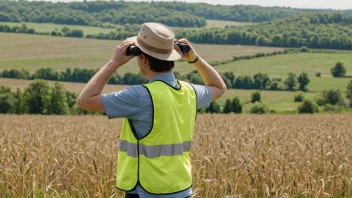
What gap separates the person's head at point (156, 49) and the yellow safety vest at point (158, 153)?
0.15 m

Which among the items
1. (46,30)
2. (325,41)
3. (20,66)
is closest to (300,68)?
(325,41)

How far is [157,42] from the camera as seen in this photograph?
4.03 m

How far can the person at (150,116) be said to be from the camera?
3906mm

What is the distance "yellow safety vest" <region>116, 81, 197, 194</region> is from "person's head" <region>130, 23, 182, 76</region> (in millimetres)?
152

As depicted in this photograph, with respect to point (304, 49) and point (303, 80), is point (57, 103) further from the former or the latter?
point (304, 49)

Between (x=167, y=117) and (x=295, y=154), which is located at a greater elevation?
(x=167, y=117)

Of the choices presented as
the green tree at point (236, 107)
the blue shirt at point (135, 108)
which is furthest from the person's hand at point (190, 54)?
the green tree at point (236, 107)

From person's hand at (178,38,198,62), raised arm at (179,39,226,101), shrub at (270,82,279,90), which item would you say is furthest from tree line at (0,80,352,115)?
person's hand at (178,38,198,62)

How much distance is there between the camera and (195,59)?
476cm

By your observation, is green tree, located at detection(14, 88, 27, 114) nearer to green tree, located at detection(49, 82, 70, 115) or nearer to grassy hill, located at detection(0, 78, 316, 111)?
green tree, located at detection(49, 82, 70, 115)

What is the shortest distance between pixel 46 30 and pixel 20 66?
174ft

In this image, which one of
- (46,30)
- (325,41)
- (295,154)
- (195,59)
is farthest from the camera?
(46,30)

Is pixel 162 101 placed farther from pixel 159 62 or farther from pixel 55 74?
pixel 55 74

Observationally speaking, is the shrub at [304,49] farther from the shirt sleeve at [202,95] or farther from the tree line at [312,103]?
the shirt sleeve at [202,95]
